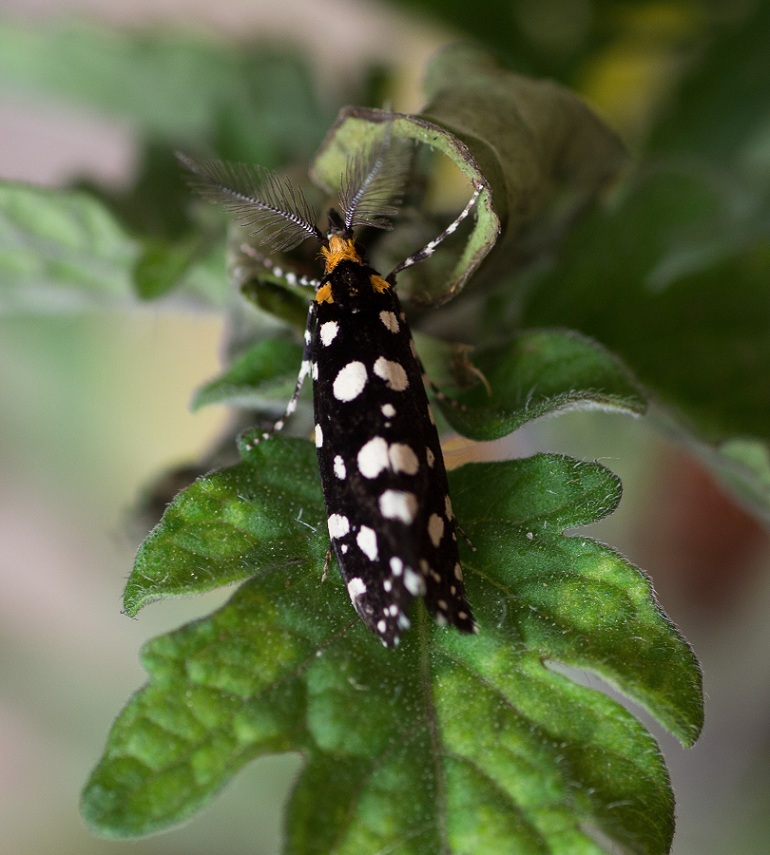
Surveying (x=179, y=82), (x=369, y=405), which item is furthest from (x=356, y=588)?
(x=179, y=82)

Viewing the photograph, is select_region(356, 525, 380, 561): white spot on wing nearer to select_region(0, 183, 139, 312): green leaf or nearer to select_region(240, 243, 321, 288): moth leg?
select_region(240, 243, 321, 288): moth leg

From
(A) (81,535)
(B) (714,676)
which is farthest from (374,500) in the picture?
(A) (81,535)

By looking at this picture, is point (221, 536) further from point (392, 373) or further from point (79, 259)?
point (79, 259)

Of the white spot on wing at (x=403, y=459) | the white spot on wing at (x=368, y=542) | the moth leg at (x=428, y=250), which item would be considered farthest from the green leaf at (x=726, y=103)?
the white spot on wing at (x=368, y=542)

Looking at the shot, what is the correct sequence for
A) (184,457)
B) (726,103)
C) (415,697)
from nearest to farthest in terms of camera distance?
1. (415,697)
2. (726,103)
3. (184,457)

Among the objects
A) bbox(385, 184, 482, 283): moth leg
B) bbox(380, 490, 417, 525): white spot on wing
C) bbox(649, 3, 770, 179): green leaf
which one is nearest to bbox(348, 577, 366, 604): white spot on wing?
bbox(380, 490, 417, 525): white spot on wing

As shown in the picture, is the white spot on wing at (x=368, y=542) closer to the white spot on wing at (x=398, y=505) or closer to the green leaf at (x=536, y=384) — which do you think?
the white spot on wing at (x=398, y=505)

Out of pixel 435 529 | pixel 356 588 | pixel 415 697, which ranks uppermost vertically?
pixel 435 529
